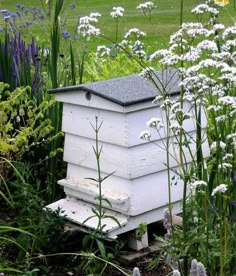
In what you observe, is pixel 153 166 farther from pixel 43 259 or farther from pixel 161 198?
pixel 43 259

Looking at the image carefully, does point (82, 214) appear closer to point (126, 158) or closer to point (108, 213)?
point (108, 213)

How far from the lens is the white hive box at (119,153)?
3508 millimetres

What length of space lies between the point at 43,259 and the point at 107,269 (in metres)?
0.31

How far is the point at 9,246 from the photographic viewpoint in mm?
3572

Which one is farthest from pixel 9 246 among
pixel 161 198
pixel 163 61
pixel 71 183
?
pixel 163 61

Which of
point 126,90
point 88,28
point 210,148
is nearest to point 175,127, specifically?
point 210,148

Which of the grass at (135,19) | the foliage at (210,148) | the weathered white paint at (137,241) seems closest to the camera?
the foliage at (210,148)

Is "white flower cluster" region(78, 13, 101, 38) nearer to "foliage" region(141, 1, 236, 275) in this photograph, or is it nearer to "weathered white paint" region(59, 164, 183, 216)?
"foliage" region(141, 1, 236, 275)

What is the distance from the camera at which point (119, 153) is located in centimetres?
355

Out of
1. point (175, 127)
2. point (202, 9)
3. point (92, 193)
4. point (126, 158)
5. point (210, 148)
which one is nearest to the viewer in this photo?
point (175, 127)

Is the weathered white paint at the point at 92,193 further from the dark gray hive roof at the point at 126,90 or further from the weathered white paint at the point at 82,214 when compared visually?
the dark gray hive roof at the point at 126,90

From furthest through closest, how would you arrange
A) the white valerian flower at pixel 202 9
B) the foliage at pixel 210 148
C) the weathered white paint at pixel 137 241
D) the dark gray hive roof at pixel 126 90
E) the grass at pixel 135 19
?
the grass at pixel 135 19 → the weathered white paint at pixel 137 241 → the dark gray hive roof at pixel 126 90 → the white valerian flower at pixel 202 9 → the foliage at pixel 210 148

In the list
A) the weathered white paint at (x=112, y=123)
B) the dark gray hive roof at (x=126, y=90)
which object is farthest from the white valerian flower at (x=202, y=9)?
the weathered white paint at (x=112, y=123)

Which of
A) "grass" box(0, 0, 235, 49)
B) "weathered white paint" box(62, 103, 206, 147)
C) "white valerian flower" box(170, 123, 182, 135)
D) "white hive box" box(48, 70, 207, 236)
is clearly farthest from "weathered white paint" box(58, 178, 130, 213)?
"grass" box(0, 0, 235, 49)
